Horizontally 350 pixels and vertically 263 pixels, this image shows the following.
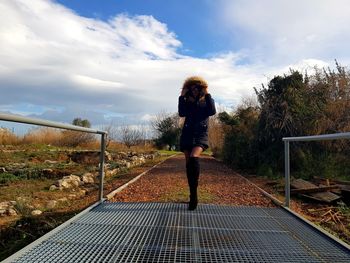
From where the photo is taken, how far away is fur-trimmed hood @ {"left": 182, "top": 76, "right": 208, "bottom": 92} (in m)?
4.55

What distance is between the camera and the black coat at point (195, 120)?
14.7 feet

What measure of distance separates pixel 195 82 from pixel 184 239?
207cm

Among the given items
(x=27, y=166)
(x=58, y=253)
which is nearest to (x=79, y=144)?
(x=27, y=166)

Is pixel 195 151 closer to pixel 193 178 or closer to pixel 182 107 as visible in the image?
pixel 193 178

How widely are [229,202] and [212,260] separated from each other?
3.04 meters

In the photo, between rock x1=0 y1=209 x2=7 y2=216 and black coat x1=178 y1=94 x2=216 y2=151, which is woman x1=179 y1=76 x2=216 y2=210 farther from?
rock x1=0 y1=209 x2=7 y2=216

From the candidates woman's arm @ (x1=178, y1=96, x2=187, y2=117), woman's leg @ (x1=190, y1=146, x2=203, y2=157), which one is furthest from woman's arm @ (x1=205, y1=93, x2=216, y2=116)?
woman's leg @ (x1=190, y1=146, x2=203, y2=157)

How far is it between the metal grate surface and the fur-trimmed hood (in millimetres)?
1550

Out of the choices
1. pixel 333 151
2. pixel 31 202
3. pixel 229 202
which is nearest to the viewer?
pixel 229 202

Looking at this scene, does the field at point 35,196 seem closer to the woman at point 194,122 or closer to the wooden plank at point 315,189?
the woman at point 194,122

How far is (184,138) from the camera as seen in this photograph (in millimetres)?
4551

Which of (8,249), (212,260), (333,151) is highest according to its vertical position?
(333,151)

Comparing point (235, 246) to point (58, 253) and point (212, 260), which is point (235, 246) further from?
point (58, 253)

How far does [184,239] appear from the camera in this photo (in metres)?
3.21
